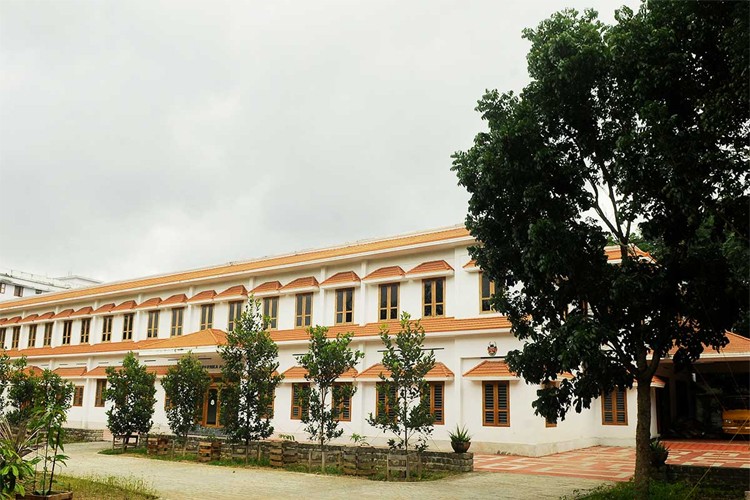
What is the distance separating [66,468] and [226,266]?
12.8 meters

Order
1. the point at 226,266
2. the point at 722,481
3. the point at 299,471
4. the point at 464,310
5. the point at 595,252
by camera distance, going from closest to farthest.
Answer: the point at 595,252 < the point at 722,481 < the point at 299,471 < the point at 464,310 < the point at 226,266

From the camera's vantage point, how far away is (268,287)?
88.6ft

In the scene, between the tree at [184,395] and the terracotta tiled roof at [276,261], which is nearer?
the tree at [184,395]

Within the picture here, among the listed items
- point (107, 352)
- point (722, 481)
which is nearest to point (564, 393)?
point (722, 481)

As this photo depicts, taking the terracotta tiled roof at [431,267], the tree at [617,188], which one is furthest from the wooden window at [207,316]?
the tree at [617,188]

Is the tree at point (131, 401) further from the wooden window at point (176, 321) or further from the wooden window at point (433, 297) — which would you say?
the wooden window at point (433, 297)

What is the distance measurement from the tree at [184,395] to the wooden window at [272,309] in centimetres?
539

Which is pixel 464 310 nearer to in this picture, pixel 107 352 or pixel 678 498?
pixel 678 498

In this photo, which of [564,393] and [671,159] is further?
[564,393]

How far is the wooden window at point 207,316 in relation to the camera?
95.1ft

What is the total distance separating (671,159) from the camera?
900cm

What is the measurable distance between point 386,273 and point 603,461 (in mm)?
9593

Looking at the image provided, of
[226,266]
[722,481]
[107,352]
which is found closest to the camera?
[722,481]

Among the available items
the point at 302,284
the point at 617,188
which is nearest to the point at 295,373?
the point at 302,284
